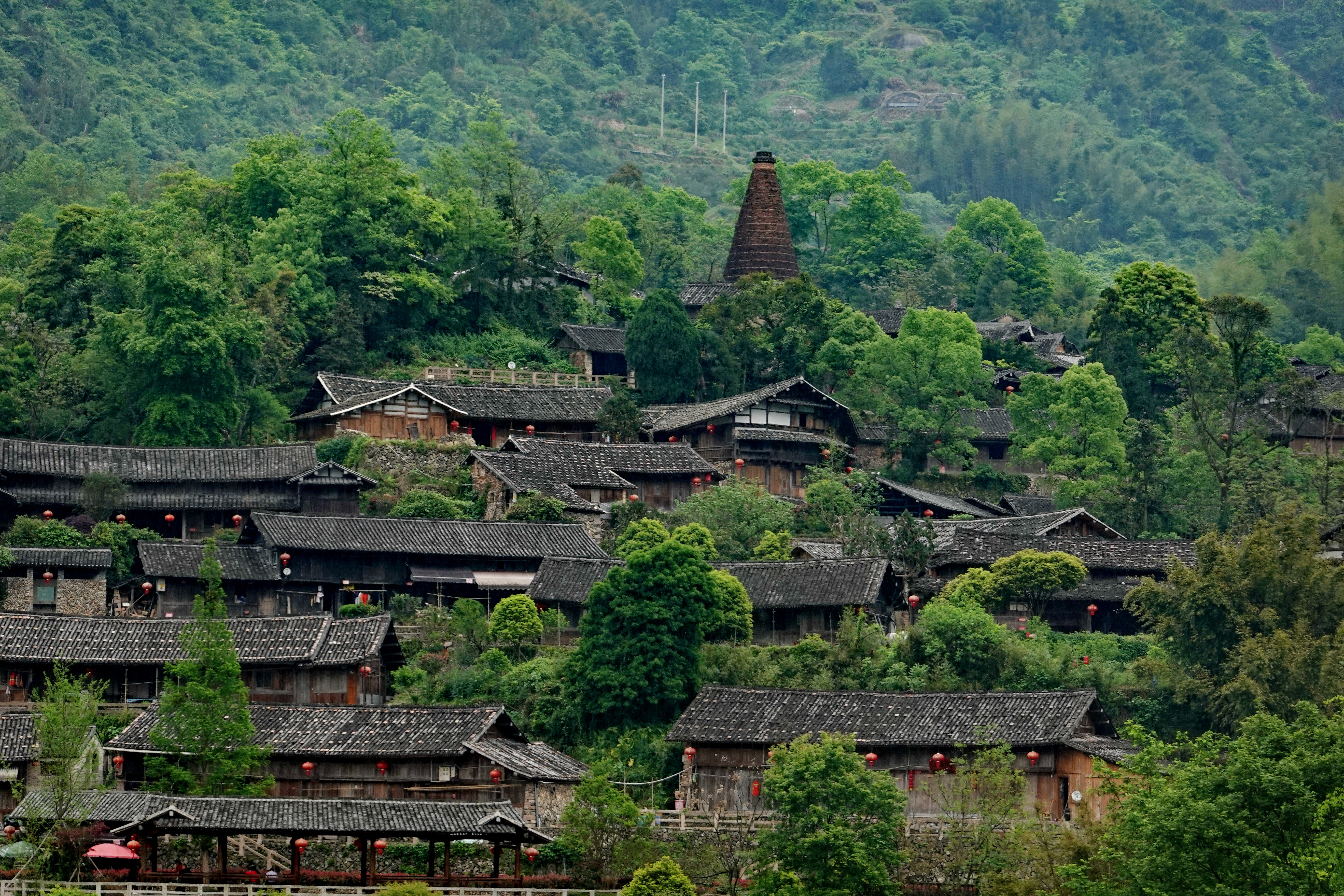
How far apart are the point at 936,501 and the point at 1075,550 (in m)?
7.97

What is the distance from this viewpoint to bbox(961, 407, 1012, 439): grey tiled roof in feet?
260

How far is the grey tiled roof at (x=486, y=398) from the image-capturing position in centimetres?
7338

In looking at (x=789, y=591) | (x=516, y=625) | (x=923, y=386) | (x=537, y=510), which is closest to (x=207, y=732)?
(x=516, y=625)

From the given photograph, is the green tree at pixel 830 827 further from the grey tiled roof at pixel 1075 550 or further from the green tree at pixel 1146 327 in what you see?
the green tree at pixel 1146 327

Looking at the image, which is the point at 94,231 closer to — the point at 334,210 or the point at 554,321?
the point at 334,210

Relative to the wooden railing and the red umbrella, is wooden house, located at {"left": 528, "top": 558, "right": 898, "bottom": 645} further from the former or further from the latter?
the wooden railing

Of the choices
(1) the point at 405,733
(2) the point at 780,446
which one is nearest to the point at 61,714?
(1) the point at 405,733

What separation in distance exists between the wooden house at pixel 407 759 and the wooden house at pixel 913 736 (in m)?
3.21

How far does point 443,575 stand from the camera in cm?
6400

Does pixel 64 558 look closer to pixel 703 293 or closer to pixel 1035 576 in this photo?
pixel 1035 576

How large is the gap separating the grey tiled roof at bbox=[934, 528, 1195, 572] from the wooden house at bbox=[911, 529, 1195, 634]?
0.05ft

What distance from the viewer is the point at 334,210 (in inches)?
3253

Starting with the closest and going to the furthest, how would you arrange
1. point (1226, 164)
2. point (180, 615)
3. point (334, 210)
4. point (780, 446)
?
1. point (180, 615)
2. point (780, 446)
3. point (334, 210)
4. point (1226, 164)

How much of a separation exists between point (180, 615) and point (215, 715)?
11.7 metres
